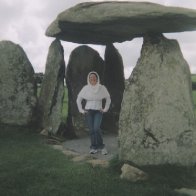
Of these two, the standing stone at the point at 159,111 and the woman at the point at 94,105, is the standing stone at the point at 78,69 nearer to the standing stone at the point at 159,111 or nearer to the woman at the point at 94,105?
the woman at the point at 94,105

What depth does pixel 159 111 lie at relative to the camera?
13.9 meters

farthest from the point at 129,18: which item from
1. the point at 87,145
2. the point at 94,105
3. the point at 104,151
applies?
the point at 87,145

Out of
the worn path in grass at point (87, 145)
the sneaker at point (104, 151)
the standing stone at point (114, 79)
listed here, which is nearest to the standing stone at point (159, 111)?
the worn path in grass at point (87, 145)

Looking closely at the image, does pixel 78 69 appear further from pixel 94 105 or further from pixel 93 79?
pixel 94 105

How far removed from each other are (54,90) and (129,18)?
6577mm

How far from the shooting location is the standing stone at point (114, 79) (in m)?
20.9

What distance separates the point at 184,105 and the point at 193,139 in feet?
2.67

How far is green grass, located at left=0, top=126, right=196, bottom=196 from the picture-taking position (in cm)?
1186

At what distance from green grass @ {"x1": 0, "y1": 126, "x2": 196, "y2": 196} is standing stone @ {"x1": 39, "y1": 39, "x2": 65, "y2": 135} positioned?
3833 mm

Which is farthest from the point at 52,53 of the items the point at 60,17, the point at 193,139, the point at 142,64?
the point at 193,139

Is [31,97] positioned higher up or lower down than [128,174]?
higher up

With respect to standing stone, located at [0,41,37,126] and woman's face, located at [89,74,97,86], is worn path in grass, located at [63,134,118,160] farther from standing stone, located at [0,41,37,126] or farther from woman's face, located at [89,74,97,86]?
standing stone, located at [0,41,37,126]

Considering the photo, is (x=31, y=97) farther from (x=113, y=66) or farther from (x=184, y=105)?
(x=184, y=105)

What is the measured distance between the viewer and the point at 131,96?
562 inches
